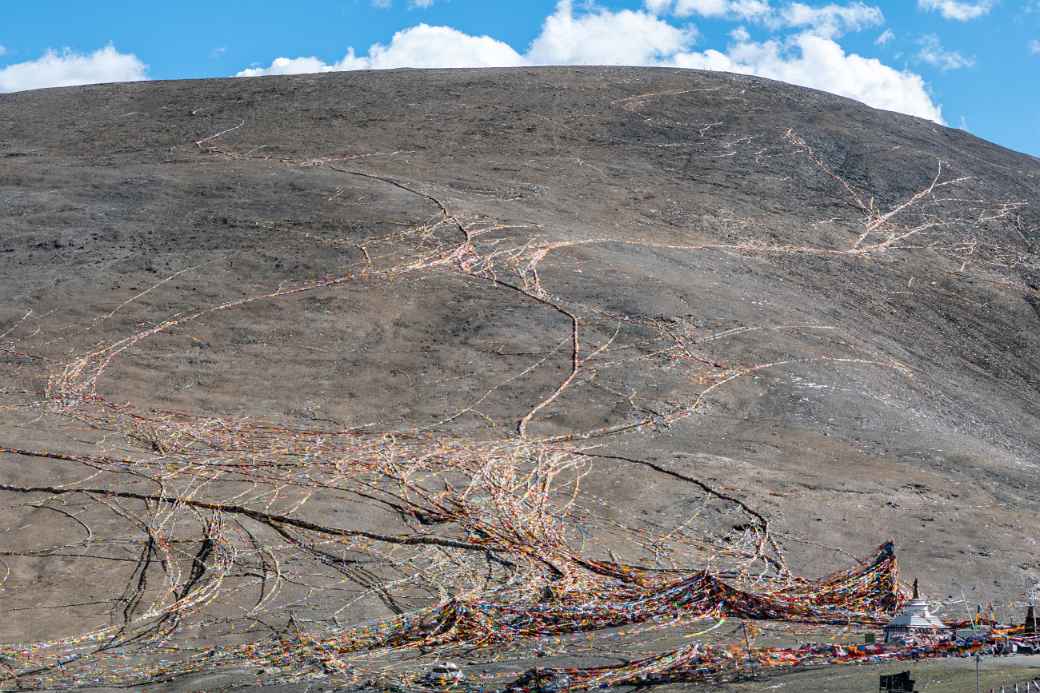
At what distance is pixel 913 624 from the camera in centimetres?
569

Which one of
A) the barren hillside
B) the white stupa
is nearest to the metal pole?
the barren hillside

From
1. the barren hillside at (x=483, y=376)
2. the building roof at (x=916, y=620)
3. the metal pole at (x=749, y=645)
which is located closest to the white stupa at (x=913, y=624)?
the building roof at (x=916, y=620)

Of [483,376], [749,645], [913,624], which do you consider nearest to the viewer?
[913,624]

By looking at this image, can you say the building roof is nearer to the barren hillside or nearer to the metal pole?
the barren hillside

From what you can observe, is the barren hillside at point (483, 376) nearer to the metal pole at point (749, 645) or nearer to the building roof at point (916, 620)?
the metal pole at point (749, 645)

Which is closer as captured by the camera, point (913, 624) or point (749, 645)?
point (913, 624)

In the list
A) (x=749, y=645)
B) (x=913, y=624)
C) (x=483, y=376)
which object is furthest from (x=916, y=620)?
(x=483, y=376)

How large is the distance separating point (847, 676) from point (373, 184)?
1227 cm

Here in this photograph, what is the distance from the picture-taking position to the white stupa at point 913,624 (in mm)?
5660

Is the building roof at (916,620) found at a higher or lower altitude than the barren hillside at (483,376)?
lower

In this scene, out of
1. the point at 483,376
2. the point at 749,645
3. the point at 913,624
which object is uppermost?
the point at 483,376

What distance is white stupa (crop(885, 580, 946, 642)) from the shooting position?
5.66 m

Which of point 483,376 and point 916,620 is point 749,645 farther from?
point 483,376

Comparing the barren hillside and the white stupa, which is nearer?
the white stupa
